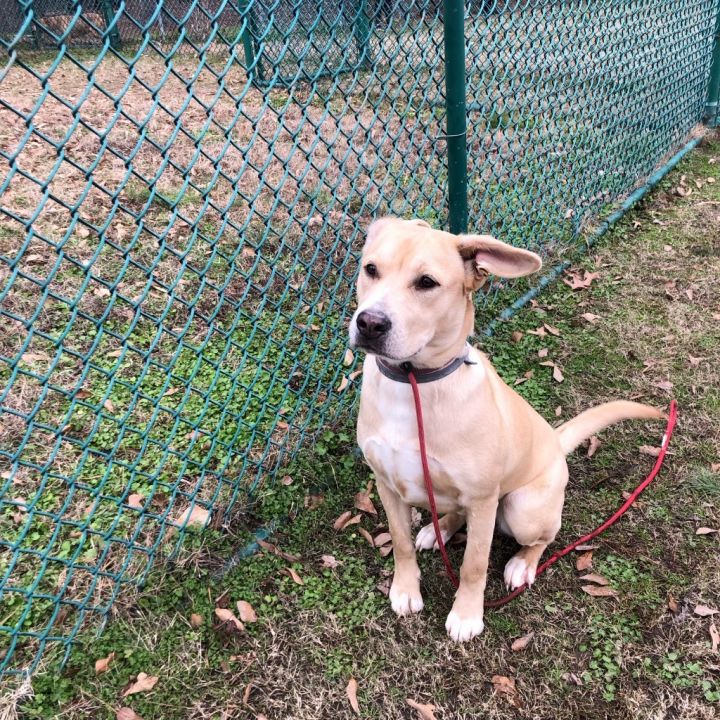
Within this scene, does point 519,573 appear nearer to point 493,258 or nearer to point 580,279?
point 493,258

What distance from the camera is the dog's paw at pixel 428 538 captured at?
8.98ft

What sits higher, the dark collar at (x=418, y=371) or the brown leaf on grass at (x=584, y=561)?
the dark collar at (x=418, y=371)

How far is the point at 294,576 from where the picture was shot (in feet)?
8.67

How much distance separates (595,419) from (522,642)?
1.05m

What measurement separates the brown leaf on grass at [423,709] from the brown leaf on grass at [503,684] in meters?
0.26

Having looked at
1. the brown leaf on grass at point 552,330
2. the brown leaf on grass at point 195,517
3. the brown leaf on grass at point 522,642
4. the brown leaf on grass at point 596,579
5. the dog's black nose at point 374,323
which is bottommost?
the brown leaf on grass at point 522,642

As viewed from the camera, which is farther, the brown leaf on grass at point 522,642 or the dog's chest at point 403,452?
the brown leaf on grass at point 522,642

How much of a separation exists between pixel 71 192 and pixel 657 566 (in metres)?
4.89

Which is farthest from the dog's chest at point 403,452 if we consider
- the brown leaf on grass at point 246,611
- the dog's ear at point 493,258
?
the brown leaf on grass at point 246,611

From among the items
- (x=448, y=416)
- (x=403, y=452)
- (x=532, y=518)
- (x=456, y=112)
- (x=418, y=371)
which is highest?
(x=456, y=112)

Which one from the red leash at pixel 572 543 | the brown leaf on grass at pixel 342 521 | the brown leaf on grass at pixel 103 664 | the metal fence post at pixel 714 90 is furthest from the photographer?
the metal fence post at pixel 714 90

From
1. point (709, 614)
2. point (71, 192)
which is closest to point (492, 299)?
point (709, 614)

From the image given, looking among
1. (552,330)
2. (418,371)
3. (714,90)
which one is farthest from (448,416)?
(714,90)

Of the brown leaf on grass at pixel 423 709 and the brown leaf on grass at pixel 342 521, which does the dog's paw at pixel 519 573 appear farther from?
the brown leaf on grass at pixel 342 521
